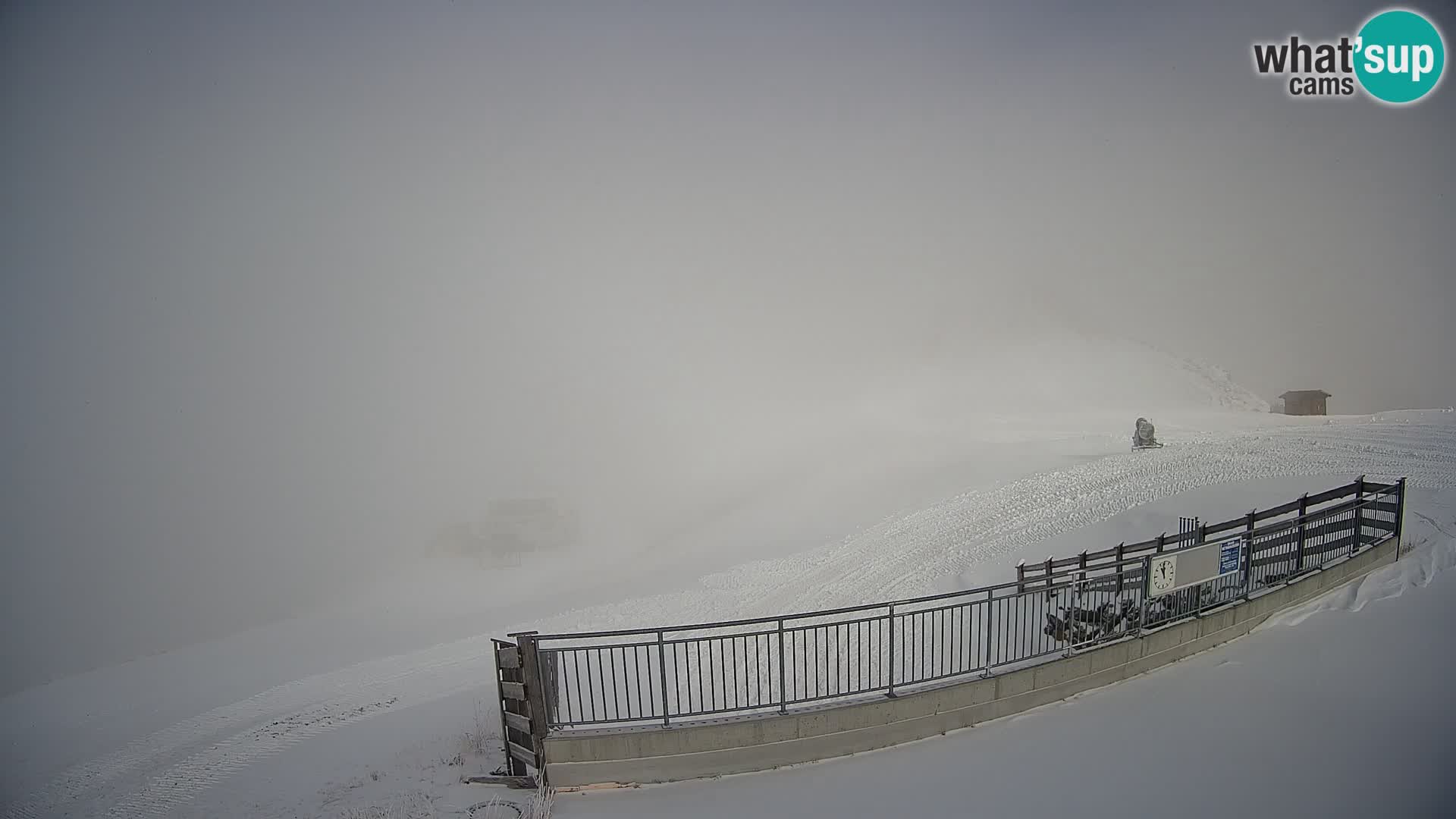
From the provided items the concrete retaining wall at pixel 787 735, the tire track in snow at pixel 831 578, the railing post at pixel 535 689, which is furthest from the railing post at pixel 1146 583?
the tire track in snow at pixel 831 578

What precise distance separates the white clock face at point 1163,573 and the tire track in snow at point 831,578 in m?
9.20

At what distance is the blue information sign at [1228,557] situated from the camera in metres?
8.88

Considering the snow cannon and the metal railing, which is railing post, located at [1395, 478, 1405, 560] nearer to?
the metal railing

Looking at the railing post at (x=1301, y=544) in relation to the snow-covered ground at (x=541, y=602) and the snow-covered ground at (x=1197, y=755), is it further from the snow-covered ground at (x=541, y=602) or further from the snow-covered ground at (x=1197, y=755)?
the snow-covered ground at (x=541, y=602)

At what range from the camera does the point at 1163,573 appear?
8.34m

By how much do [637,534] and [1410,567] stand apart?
3467 centimetres

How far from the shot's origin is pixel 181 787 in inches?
477

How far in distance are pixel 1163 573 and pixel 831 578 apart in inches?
528

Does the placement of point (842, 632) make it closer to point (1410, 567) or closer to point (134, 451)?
point (1410, 567)

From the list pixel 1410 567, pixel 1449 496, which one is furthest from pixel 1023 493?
pixel 1410 567

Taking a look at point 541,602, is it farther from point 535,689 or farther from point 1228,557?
point 1228,557

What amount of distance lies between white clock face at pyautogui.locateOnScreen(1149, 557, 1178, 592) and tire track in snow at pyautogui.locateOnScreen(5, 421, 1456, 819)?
30.2ft

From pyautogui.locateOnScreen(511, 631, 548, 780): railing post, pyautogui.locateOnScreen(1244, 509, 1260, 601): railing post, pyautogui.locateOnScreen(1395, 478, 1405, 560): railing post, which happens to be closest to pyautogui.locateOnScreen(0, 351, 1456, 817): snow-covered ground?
pyautogui.locateOnScreen(511, 631, 548, 780): railing post

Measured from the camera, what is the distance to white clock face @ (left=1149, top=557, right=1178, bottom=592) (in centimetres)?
824
